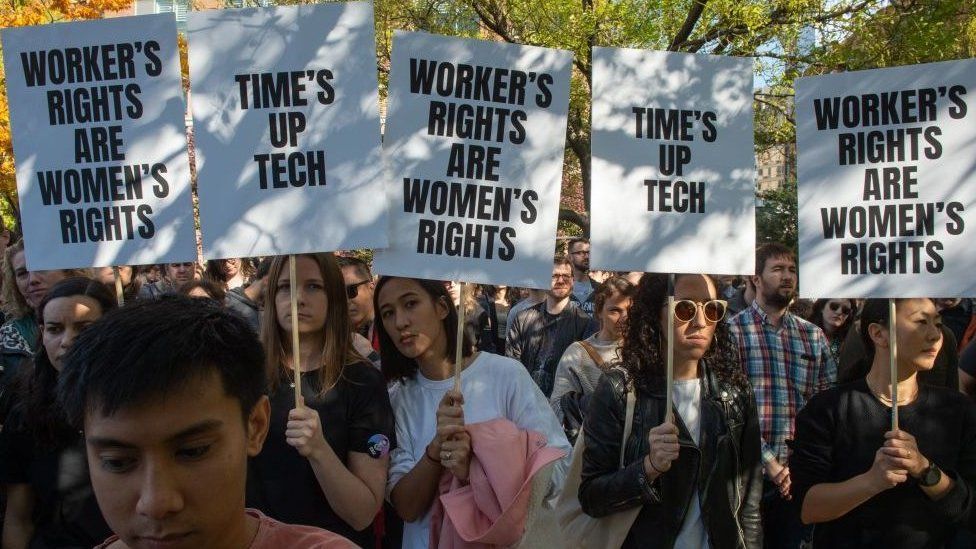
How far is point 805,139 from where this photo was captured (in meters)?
3.85

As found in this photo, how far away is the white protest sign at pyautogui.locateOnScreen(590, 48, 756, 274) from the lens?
3781 millimetres

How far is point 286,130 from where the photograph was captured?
3607 mm

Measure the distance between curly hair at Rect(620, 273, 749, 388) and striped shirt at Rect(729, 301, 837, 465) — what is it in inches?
55.0

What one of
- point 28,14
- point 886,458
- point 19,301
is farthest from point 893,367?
point 28,14

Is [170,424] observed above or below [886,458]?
above

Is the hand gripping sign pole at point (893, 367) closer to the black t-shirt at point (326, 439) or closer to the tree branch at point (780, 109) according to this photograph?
the black t-shirt at point (326, 439)

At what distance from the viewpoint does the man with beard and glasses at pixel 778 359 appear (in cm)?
522

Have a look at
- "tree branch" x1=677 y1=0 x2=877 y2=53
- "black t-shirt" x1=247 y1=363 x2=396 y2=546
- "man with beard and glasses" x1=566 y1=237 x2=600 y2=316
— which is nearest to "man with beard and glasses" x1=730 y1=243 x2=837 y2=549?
"black t-shirt" x1=247 y1=363 x2=396 y2=546

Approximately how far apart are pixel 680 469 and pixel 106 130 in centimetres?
253

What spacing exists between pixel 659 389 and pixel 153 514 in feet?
8.07

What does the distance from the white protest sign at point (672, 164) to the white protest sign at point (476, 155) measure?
20cm

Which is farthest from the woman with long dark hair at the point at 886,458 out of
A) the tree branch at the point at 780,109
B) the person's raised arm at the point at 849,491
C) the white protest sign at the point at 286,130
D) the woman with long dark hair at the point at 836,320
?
the tree branch at the point at 780,109

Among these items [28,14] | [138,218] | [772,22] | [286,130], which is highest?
[28,14]

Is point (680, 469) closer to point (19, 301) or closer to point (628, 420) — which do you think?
point (628, 420)
